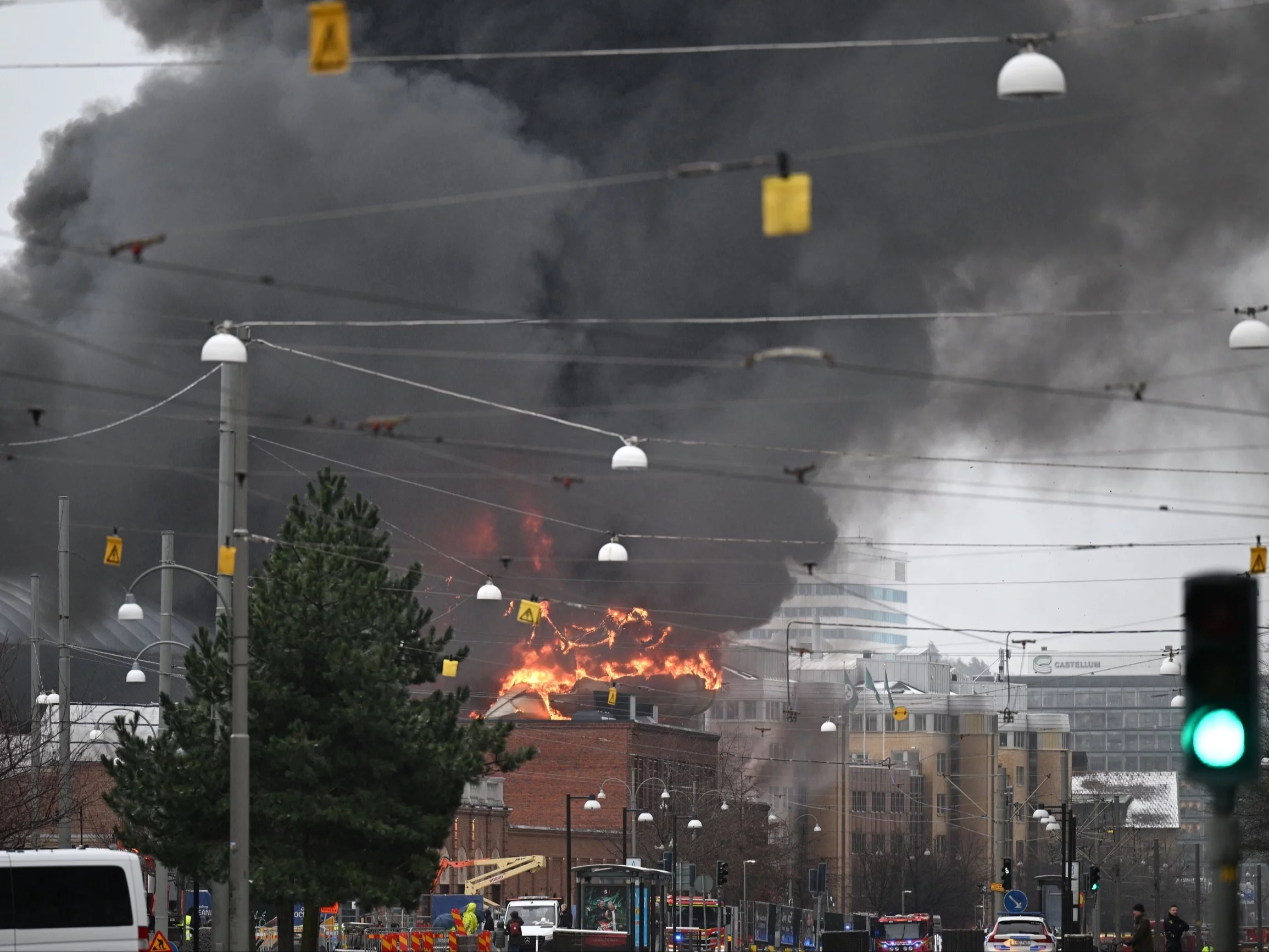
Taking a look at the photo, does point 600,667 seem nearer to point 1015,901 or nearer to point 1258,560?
point 1015,901

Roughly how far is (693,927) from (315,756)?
41.2 m

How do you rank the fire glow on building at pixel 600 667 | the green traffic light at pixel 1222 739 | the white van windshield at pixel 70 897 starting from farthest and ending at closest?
1. the fire glow on building at pixel 600 667
2. the white van windshield at pixel 70 897
3. the green traffic light at pixel 1222 739

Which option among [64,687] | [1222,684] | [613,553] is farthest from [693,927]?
[1222,684]

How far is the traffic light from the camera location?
948 cm

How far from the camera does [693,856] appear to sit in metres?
91.1

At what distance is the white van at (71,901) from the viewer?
28266 millimetres

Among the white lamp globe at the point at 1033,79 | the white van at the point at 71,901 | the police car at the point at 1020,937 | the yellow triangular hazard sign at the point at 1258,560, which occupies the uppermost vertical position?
the white lamp globe at the point at 1033,79

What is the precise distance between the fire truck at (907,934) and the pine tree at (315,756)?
37389 mm

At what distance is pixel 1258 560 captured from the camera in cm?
3209

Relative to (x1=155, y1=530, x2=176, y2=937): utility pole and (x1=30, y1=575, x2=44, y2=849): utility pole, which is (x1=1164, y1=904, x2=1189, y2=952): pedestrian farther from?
(x1=30, y1=575, x2=44, y2=849): utility pole

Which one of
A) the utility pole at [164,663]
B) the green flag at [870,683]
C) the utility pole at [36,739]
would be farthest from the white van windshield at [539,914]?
the green flag at [870,683]

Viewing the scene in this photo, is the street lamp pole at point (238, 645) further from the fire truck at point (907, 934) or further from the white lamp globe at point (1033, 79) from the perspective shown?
the fire truck at point (907, 934)

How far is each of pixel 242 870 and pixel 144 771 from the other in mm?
5007

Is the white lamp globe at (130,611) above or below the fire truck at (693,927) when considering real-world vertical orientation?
above
